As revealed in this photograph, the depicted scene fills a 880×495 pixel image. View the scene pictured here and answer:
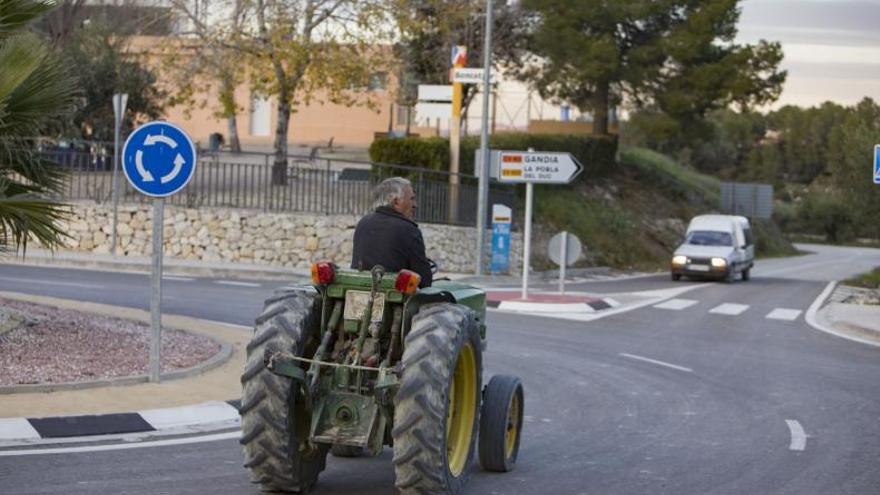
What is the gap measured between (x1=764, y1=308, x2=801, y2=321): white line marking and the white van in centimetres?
945

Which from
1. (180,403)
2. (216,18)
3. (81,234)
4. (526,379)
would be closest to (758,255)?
(216,18)

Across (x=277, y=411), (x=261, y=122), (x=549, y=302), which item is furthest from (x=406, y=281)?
(x=261, y=122)

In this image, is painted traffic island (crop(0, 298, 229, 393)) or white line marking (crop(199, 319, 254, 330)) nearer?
painted traffic island (crop(0, 298, 229, 393))

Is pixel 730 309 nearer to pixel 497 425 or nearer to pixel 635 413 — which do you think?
pixel 635 413

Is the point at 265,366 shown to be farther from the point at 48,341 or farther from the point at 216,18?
the point at 216,18

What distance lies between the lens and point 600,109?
53.9 m

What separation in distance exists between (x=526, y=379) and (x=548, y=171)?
1219 cm

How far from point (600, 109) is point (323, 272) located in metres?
46.3

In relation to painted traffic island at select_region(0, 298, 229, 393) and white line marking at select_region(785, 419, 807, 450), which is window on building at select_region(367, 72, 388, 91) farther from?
white line marking at select_region(785, 419, 807, 450)

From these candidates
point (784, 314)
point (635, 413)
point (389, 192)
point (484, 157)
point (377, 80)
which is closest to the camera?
point (389, 192)

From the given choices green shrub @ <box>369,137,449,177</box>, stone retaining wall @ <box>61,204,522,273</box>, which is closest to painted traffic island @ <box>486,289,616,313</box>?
stone retaining wall @ <box>61,204,522,273</box>

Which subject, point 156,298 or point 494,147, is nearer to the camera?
point 156,298

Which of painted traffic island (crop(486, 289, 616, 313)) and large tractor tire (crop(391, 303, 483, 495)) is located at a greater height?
large tractor tire (crop(391, 303, 483, 495))

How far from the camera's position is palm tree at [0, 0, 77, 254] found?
11.9 meters
